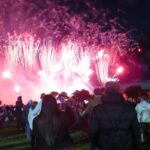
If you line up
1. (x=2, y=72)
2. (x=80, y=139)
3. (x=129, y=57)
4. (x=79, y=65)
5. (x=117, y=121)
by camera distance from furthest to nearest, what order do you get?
(x=129, y=57) → (x=2, y=72) → (x=79, y=65) → (x=80, y=139) → (x=117, y=121)

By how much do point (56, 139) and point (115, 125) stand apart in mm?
1428

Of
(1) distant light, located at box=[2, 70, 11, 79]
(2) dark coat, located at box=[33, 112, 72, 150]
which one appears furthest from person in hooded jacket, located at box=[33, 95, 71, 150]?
(1) distant light, located at box=[2, 70, 11, 79]

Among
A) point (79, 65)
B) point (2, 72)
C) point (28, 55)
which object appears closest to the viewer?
point (28, 55)

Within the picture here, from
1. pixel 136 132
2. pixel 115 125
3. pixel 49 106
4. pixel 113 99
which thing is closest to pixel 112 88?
pixel 113 99

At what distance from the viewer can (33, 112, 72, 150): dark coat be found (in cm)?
740

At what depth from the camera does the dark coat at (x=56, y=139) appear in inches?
291

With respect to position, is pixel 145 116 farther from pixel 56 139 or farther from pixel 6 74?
pixel 6 74

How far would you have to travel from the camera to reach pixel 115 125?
637 cm

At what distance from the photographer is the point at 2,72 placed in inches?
2255

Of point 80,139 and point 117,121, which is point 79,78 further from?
point 117,121

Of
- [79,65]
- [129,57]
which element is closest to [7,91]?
[79,65]

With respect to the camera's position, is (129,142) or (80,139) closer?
(129,142)

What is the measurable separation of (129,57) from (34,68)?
21.2 meters

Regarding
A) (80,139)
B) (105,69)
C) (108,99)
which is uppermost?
(105,69)
